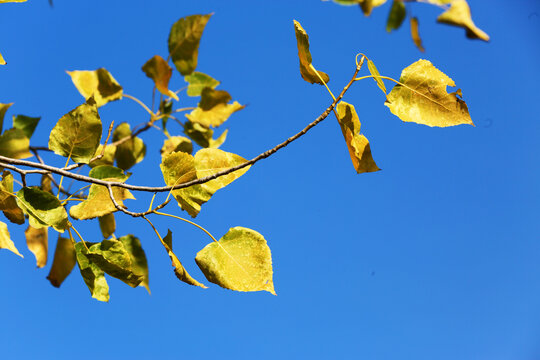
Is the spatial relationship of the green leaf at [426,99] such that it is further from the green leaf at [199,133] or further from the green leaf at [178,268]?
the green leaf at [199,133]

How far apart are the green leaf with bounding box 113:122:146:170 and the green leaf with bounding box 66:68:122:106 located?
16 cm

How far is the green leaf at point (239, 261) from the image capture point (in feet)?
1.78

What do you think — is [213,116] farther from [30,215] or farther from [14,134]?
[30,215]

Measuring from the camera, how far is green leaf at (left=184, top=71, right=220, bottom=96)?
3.28 feet

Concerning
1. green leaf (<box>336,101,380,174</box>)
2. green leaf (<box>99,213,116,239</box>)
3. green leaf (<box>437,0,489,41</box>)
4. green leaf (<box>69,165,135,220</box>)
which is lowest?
green leaf (<box>69,165,135,220</box>)

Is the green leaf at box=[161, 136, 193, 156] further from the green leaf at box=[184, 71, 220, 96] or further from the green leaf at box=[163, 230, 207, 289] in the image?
the green leaf at box=[163, 230, 207, 289]

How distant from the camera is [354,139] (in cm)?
51

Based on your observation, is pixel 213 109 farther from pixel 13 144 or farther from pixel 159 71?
pixel 13 144

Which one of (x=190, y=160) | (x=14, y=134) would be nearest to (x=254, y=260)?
(x=190, y=160)

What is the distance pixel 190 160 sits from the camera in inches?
21.8

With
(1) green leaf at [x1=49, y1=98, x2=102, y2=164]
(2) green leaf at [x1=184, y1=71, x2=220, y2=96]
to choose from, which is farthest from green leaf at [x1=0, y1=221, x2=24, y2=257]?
(2) green leaf at [x1=184, y1=71, x2=220, y2=96]

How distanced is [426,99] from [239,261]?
311mm

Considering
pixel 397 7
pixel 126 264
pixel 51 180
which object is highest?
pixel 51 180

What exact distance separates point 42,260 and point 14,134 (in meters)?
0.24
